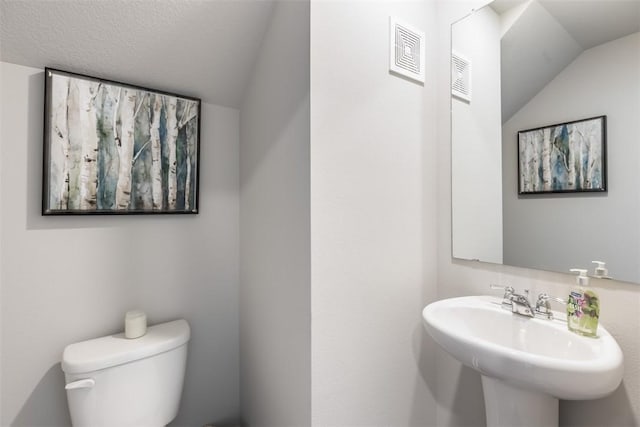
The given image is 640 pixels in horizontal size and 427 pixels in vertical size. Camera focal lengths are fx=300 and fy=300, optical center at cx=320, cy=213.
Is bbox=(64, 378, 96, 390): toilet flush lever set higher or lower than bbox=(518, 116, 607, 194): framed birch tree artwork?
lower

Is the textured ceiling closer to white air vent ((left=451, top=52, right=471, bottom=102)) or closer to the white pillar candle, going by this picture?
white air vent ((left=451, top=52, right=471, bottom=102))

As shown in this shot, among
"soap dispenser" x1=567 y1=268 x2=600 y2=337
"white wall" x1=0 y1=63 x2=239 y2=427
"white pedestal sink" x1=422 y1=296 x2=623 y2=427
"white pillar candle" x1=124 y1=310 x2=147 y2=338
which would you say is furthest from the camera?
"white pillar candle" x1=124 y1=310 x2=147 y2=338

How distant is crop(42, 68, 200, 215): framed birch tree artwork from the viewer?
106cm

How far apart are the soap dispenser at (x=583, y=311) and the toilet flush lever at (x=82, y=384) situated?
1.47 metres

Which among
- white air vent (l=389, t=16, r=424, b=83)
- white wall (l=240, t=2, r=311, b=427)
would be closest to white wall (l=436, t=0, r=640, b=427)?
white air vent (l=389, t=16, r=424, b=83)

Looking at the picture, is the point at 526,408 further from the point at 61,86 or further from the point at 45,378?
the point at 61,86

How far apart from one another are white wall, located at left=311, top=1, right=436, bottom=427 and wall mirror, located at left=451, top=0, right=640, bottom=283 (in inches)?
6.0

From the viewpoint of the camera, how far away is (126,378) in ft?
3.44

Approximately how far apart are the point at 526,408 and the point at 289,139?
3.53ft

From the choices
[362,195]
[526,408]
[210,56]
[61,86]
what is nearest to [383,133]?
[362,195]

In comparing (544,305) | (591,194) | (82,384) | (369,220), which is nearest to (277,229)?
(369,220)

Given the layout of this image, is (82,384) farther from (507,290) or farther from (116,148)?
(507,290)

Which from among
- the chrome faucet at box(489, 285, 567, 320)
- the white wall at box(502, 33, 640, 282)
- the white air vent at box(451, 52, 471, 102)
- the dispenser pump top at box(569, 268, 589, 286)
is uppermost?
the white air vent at box(451, 52, 471, 102)

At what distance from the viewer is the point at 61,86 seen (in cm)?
106
